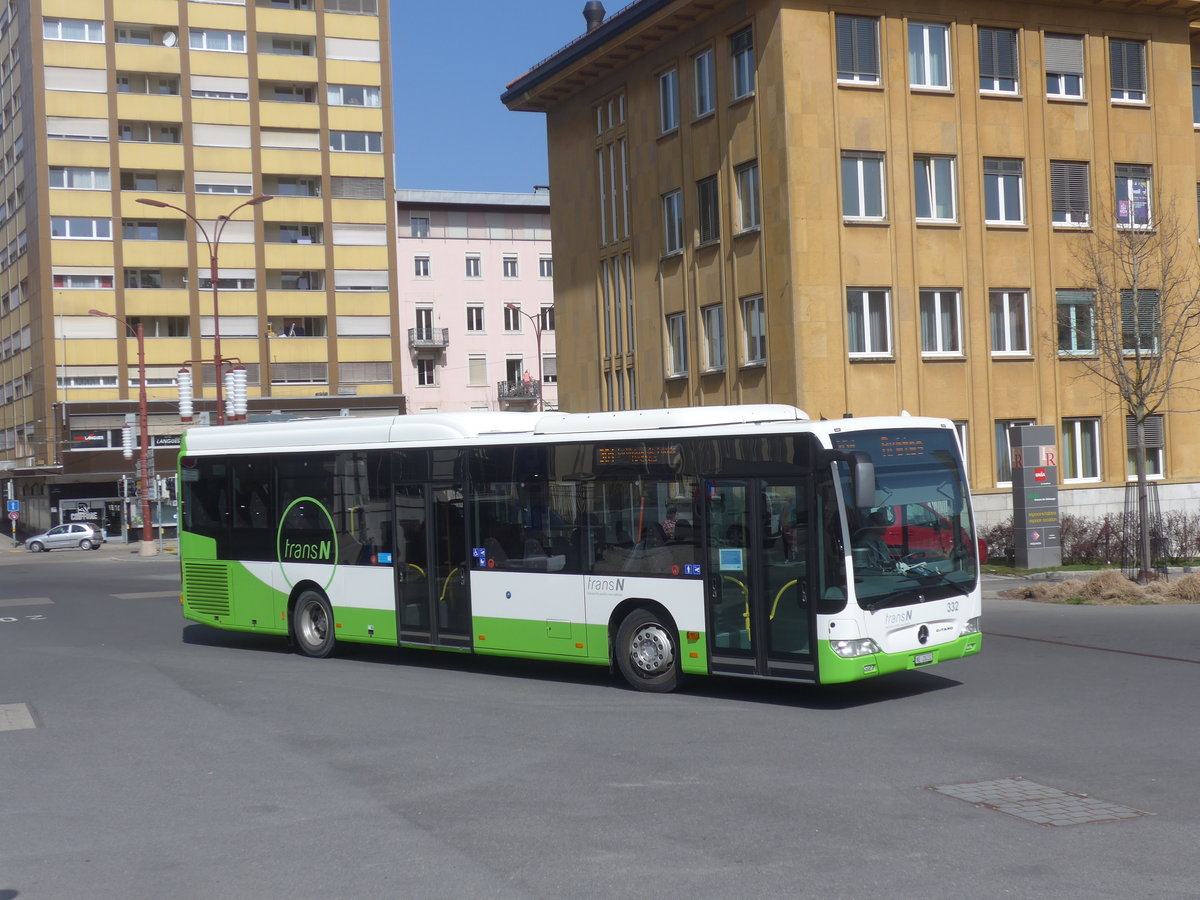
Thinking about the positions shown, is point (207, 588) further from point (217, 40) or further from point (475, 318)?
point (475, 318)

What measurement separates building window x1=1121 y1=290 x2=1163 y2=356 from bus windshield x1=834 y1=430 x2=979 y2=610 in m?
13.0

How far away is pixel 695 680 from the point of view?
1392 centimetres

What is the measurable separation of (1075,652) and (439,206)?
66967 millimetres

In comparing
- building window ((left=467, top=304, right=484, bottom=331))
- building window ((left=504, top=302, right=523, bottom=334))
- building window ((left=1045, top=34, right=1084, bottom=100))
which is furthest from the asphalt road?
building window ((left=504, top=302, right=523, bottom=334))

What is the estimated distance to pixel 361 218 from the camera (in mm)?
70938

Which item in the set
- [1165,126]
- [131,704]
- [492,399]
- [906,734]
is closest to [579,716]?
[906,734]

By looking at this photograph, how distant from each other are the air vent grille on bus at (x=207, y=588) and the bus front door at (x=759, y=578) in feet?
26.3

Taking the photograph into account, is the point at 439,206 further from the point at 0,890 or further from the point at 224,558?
the point at 0,890

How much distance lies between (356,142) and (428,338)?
39.3ft

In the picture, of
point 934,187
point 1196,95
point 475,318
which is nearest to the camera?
point 934,187

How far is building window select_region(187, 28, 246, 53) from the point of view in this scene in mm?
68688

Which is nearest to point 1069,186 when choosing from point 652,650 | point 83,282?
point 652,650

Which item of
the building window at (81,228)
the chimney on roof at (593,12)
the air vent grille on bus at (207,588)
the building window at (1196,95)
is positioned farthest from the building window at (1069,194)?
the building window at (81,228)

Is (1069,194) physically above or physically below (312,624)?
above
